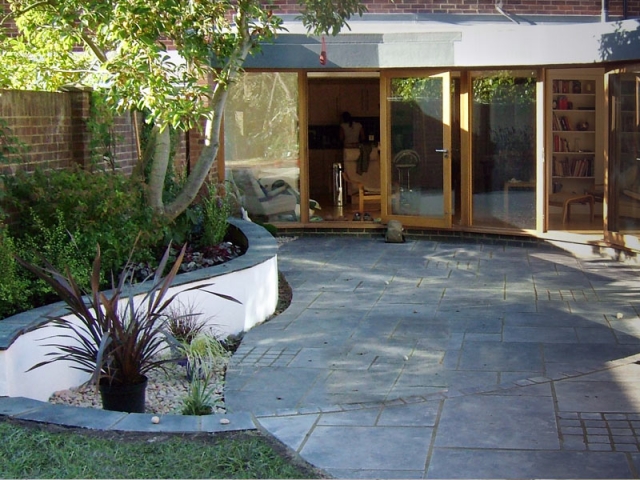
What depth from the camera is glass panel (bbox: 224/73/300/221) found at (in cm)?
1401

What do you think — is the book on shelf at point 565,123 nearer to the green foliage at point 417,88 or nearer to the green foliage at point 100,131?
the green foliage at point 417,88

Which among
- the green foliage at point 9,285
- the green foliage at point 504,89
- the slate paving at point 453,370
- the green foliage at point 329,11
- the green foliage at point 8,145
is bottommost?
the slate paving at point 453,370

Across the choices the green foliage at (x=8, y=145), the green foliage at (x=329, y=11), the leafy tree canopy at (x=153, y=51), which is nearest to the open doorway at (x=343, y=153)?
the green foliage at (x=329, y=11)

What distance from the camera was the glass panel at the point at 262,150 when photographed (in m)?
14.0

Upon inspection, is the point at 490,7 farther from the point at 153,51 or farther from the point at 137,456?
the point at 137,456

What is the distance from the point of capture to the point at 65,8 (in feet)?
25.9

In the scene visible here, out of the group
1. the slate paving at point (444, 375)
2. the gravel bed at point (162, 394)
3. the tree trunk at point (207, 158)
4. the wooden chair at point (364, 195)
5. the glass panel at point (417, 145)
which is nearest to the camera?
the slate paving at point (444, 375)

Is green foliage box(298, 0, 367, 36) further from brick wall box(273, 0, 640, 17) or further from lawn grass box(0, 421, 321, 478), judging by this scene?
lawn grass box(0, 421, 321, 478)

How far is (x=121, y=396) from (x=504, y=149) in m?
8.77

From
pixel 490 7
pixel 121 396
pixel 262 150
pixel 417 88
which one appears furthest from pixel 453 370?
pixel 490 7

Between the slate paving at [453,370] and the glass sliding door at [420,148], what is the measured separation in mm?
2180

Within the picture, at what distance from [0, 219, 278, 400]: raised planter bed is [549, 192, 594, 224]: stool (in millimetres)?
4526

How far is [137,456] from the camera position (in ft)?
14.8

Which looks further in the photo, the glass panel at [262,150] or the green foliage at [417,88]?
the glass panel at [262,150]
